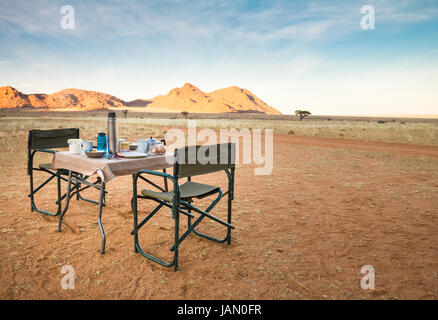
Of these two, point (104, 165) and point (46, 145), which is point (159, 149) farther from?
point (46, 145)

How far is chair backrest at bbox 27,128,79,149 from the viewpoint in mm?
4164

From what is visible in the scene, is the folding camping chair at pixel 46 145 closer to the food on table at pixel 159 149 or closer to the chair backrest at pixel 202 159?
the food on table at pixel 159 149

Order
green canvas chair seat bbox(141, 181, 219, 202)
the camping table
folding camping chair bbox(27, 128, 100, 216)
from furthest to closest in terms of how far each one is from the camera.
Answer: folding camping chair bbox(27, 128, 100, 216) < the camping table < green canvas chair seat bbox(141, 181, 219, 202)

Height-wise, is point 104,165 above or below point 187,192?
above

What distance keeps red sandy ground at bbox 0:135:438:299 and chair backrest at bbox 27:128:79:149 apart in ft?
3.34

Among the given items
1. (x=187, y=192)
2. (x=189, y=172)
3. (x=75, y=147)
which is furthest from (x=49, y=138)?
(x=189, y=172)

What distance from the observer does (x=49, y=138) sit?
14.3 feet

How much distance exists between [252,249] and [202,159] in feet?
4.38

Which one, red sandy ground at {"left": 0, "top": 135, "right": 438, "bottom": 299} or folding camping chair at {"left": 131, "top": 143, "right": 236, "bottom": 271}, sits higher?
folding camping chair at {"left": 131, "top": 143, "right": 236, "bottom": 271}

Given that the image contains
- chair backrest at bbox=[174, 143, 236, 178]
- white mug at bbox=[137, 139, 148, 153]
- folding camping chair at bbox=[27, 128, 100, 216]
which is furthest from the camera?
folding camping chair at bbox=[27, 128, 100, 216]

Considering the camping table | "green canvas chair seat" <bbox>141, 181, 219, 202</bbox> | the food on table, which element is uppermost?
the food on table

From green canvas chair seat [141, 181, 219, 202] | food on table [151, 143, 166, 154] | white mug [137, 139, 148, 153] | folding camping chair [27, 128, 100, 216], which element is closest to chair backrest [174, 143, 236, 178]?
green canvas chair seat [141, 181, 219, 202]

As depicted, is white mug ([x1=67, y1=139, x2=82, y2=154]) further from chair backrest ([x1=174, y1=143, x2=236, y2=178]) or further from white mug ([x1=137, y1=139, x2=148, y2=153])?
chair backrest ([x1=174, y1=143, x2=236, y2=178])

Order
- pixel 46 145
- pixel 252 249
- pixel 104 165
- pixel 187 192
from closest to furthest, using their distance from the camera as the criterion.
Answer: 1. pixel 104 165
2. pixel 187 192
3. pixel 252 249
4. pixel 46 145
